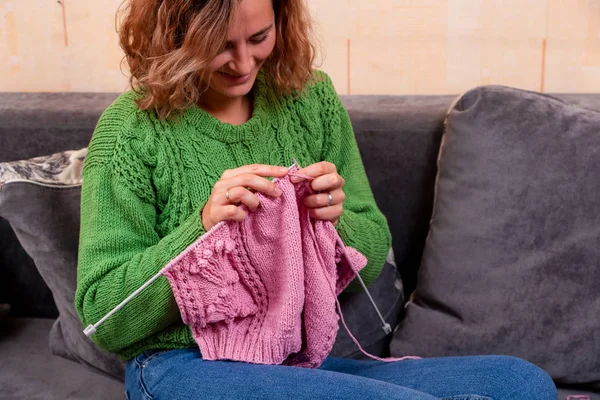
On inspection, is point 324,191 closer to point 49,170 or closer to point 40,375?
point 49,170

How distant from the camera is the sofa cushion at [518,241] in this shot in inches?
50.6

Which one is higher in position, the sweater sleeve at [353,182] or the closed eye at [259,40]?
the closed eye at [259,40]

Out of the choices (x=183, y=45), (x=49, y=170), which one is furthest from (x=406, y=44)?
(x=49, y=170)

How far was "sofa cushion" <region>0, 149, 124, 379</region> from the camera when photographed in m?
1.30

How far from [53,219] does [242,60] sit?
0.51m

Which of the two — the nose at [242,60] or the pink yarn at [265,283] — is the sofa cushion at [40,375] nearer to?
the pink yarn at [265,283]

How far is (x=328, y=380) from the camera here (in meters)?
0.98

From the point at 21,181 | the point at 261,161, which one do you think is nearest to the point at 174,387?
the point at 261,161

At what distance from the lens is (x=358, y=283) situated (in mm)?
1340

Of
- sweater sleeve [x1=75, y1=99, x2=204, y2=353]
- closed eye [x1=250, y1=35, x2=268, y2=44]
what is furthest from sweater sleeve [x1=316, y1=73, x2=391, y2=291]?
sweater sleeve [x1=75, y1=99, x2=204, y2=353]

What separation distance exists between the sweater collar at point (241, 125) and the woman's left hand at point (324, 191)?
0.64 ft

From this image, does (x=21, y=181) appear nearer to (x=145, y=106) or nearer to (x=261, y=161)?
(x=145, y=106)

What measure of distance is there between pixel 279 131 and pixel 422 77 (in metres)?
0.54

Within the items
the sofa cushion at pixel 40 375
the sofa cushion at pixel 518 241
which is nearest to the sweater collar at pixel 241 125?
the sofa cushion at pixel 518 241
